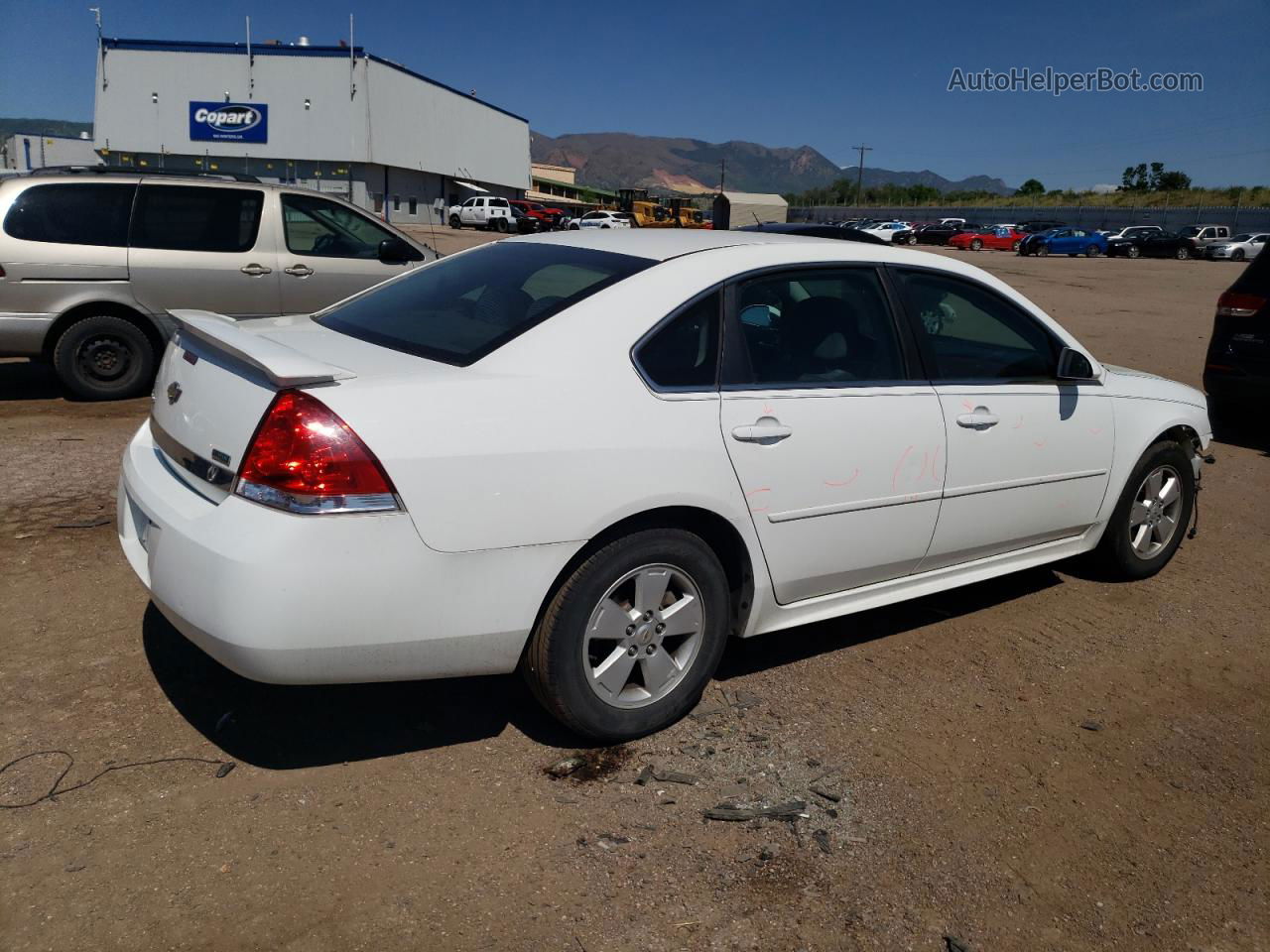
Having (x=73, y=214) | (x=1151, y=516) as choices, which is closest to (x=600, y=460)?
(x=1151, y=516)

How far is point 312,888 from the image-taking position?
256cm

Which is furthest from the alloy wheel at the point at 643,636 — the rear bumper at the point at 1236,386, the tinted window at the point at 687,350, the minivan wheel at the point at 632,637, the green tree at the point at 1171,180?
the green tree at the point at 1171,180

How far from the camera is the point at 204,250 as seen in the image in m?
8.13

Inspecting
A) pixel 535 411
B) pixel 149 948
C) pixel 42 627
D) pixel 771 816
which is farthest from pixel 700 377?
pixel 42 627

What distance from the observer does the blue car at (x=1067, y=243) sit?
4812 cm

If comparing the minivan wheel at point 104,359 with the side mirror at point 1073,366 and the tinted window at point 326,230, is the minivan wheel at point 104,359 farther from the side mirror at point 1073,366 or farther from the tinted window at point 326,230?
the side mirror at point 1073,366

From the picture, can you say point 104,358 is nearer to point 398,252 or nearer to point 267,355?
point 398,252

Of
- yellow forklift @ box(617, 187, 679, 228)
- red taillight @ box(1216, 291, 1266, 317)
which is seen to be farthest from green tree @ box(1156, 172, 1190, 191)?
red taillight @ box(1216, 291, 1266, 317)

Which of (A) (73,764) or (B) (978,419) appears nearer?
(A) (73,764)

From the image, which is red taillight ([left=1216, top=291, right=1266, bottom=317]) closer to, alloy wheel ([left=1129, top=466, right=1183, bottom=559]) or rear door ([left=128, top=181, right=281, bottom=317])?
alloy wheel ([left=1129, top=466, right=1183, bottom=559])

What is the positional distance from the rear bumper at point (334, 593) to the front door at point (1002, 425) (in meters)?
1.81

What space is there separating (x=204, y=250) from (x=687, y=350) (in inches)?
243

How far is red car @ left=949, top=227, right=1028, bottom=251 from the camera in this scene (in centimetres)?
5259

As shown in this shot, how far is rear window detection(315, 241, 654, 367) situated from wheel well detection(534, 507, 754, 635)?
0.67 meters
